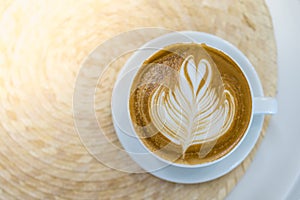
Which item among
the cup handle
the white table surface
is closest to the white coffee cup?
the cup handle

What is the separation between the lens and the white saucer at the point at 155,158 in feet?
2.91

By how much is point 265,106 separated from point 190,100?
146 millimetres

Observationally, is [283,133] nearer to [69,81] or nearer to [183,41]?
[183,41]

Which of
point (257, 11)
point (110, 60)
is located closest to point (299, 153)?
point (257, 11)

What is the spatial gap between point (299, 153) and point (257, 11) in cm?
32

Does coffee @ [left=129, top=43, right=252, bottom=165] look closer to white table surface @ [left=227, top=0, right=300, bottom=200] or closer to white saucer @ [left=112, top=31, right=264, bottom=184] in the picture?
white saucer @ [left=112, top=31, right=264, bottom=184]

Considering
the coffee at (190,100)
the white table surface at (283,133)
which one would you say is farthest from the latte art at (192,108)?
the white table surface at (283,133)

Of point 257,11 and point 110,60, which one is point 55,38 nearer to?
point 110,60

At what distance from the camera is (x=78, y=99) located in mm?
915

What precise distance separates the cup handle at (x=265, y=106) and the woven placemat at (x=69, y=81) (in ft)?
0.29

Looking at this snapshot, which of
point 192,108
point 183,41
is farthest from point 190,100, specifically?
point 183,41

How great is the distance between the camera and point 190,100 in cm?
89

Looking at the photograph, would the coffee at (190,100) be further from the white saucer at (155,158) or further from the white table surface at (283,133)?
the white table surface at (283,133)

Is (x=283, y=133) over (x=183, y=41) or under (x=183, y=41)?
under
